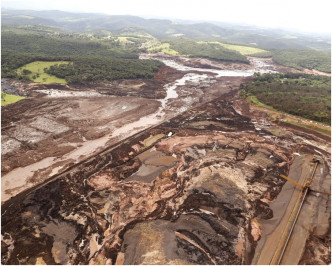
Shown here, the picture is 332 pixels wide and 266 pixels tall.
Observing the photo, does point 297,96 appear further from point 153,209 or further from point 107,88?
point 107,88

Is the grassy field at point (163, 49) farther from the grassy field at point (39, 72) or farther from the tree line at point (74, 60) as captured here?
the grassy field at point (39, 72)

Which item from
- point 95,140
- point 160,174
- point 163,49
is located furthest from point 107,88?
point 163,49

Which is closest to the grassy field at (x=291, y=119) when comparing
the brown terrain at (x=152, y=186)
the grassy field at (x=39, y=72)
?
the brown terrain at (x=152, y=186)

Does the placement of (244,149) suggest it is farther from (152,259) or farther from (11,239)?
(11,239)

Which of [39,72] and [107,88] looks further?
[39,72]

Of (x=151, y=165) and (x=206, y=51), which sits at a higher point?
(x=206, y=51)

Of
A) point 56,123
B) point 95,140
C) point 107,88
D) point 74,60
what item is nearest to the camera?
point 95,140

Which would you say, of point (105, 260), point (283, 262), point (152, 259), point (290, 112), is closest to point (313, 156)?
point (290, 112)

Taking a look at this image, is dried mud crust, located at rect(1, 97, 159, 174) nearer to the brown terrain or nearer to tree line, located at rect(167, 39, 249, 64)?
the brown terrain
